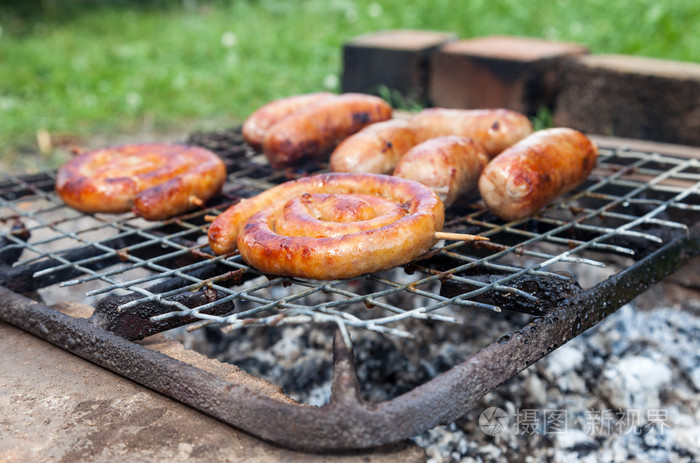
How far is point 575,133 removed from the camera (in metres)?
2.96

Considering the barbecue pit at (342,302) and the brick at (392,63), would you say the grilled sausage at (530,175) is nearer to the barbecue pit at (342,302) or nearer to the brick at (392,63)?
the barbecue pit at (342,302)

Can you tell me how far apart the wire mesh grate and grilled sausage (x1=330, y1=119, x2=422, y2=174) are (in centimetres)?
39

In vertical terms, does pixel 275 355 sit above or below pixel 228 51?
below

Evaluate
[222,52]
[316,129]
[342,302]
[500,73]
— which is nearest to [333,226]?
[342,302]

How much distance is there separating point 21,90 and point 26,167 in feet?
7.74

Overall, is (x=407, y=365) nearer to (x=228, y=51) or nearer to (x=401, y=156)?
(x=401, y=156)

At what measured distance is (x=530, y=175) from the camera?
2.56 metres

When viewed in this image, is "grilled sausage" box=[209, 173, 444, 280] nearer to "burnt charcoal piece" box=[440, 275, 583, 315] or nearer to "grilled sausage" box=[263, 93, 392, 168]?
"burnt charcoal piece" box=[440, 275, 583, 315]

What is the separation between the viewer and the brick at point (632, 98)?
4031mm

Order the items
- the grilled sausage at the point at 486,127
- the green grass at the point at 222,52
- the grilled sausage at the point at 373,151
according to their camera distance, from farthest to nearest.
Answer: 1. the green grass at the point at 222,52
2. the grilled sausage at the point at 486,127
3. the grilled sausage at the point at 373,151

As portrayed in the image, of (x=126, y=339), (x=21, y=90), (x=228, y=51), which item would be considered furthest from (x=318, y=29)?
(x=126, y=339)

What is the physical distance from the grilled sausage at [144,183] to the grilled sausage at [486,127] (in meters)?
1.17

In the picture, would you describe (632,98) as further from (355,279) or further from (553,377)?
(355,279)

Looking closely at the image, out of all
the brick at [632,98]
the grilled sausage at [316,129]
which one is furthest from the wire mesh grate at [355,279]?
the brick at [632,98]
